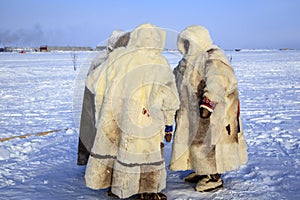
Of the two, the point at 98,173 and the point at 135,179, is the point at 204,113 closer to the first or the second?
the point at 135,179

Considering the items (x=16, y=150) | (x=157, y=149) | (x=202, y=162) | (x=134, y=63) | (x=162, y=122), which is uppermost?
(x=134, y=63)

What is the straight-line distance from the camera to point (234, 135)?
3.29 metres

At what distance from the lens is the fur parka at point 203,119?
3150mm

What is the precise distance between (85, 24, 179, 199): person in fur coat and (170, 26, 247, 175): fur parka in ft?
1.58

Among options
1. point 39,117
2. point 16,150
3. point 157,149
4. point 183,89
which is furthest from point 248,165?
point 39,117

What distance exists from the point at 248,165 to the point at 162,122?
1.68m

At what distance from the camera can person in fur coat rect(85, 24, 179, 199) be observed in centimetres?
274

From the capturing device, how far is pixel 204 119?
3.20 metres

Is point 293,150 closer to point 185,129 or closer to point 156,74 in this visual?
point 185,129

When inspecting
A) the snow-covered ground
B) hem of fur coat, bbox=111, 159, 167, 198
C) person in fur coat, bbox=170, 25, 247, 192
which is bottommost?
the snow-covered ground

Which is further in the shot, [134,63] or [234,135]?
[234,135]

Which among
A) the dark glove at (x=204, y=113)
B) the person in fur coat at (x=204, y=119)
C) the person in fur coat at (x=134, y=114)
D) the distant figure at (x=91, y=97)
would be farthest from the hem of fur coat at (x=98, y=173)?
the dark glove at (x=204, y=113)

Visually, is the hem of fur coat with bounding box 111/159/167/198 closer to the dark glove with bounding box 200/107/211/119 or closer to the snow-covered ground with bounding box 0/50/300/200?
the snow-covered ground with bounding box 0/50/300/200

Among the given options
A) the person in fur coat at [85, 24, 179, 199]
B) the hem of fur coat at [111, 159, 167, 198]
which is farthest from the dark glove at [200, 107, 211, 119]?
the hem of fur coat at [111, 159, 167, 198]
